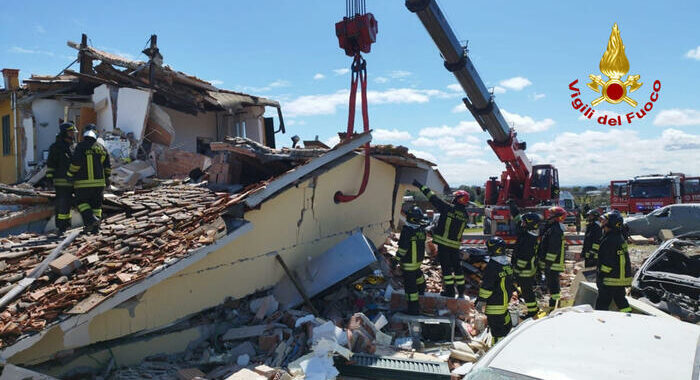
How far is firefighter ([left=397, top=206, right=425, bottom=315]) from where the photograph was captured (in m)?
7.01

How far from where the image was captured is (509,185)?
14.0 m

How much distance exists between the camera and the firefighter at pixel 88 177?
632 cm

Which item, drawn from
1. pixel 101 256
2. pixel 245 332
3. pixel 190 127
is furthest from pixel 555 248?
pixel 190 127

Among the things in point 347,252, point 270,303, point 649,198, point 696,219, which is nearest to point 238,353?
point 270,303

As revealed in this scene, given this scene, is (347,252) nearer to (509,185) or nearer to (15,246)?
(15,246)

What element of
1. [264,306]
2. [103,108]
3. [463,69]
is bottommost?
[264,306]

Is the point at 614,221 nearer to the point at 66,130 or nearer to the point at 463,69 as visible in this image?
the point at 463,69

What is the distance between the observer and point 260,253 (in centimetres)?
651

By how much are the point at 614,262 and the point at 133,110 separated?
11737 mm

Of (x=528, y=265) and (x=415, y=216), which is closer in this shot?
Answer: (x=528, y=265)

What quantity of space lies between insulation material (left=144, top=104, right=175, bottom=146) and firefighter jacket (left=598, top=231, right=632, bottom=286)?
11.3 metres

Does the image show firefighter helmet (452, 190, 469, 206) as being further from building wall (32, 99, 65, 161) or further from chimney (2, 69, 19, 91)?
chimney (2, 69, 19, 91)

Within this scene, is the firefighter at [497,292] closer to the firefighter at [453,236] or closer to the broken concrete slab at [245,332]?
the firefighter at [453,236]

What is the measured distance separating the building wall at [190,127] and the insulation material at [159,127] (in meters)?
0.96
